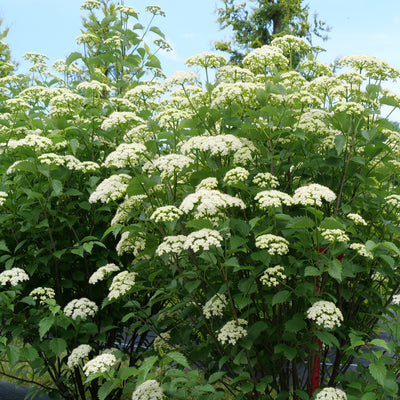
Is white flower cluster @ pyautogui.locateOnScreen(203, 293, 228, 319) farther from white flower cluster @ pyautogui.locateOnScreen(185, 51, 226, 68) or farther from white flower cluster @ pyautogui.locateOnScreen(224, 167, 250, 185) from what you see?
white flower cluster @ pyautogui.locateOnScreen(185, 51, 226, 68)

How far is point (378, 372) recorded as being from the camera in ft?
7.77

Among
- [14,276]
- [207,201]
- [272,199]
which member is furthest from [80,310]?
[272,199]

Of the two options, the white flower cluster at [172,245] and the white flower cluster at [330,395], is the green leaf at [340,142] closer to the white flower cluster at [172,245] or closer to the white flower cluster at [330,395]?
the white flower cluster at [172,245]

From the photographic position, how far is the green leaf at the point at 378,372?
2.34m

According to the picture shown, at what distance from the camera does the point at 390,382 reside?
2.49 metres

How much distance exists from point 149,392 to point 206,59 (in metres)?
1.97

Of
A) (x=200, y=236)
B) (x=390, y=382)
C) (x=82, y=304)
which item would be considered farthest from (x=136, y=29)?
(x=390, y=382)

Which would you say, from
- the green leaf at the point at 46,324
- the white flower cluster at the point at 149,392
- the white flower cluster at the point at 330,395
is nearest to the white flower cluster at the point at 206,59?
the green leaf at the point at 46,324

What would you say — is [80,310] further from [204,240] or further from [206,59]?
[206,59]

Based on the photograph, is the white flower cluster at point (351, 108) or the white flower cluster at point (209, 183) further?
the white flower cluster at point (351, 108)

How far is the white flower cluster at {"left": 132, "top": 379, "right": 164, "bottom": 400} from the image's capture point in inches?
93.4

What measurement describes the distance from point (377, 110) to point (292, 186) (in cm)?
72

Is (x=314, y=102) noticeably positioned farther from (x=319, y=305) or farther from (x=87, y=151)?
(x=87, y=151)

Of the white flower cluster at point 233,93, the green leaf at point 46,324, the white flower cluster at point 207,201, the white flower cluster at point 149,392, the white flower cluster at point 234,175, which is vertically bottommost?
the white flower cluster at point 149,392
